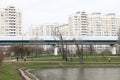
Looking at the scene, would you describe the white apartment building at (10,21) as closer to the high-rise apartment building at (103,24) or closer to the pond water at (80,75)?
the high-rise apartment building at (103,24)

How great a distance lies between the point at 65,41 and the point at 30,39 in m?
10.7

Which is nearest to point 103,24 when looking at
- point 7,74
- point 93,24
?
point 93,24

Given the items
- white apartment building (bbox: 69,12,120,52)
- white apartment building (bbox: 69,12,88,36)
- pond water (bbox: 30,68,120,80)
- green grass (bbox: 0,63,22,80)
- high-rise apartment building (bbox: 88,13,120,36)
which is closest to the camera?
green grass (bbox: 0,63,22,80)

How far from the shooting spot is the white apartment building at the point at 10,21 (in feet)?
570

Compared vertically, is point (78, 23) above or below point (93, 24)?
above

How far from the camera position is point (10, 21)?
585ft

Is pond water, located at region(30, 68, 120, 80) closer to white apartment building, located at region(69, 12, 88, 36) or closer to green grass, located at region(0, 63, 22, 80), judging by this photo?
green grass, located at region(0, 63, 22, 80)

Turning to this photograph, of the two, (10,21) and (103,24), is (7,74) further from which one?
(103,24)

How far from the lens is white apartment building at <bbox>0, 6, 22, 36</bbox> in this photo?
174 meters

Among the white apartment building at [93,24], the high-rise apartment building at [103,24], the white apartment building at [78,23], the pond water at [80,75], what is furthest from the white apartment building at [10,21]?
the pond water at [80,75]

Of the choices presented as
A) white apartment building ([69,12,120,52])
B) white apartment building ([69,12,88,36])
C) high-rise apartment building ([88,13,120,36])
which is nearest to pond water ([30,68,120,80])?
white apartment building ([69,12,120,52])

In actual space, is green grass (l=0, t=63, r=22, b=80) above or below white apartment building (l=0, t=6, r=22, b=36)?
below

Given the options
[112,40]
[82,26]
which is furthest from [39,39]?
[82,26]

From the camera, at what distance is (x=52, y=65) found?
58344 millimetres
